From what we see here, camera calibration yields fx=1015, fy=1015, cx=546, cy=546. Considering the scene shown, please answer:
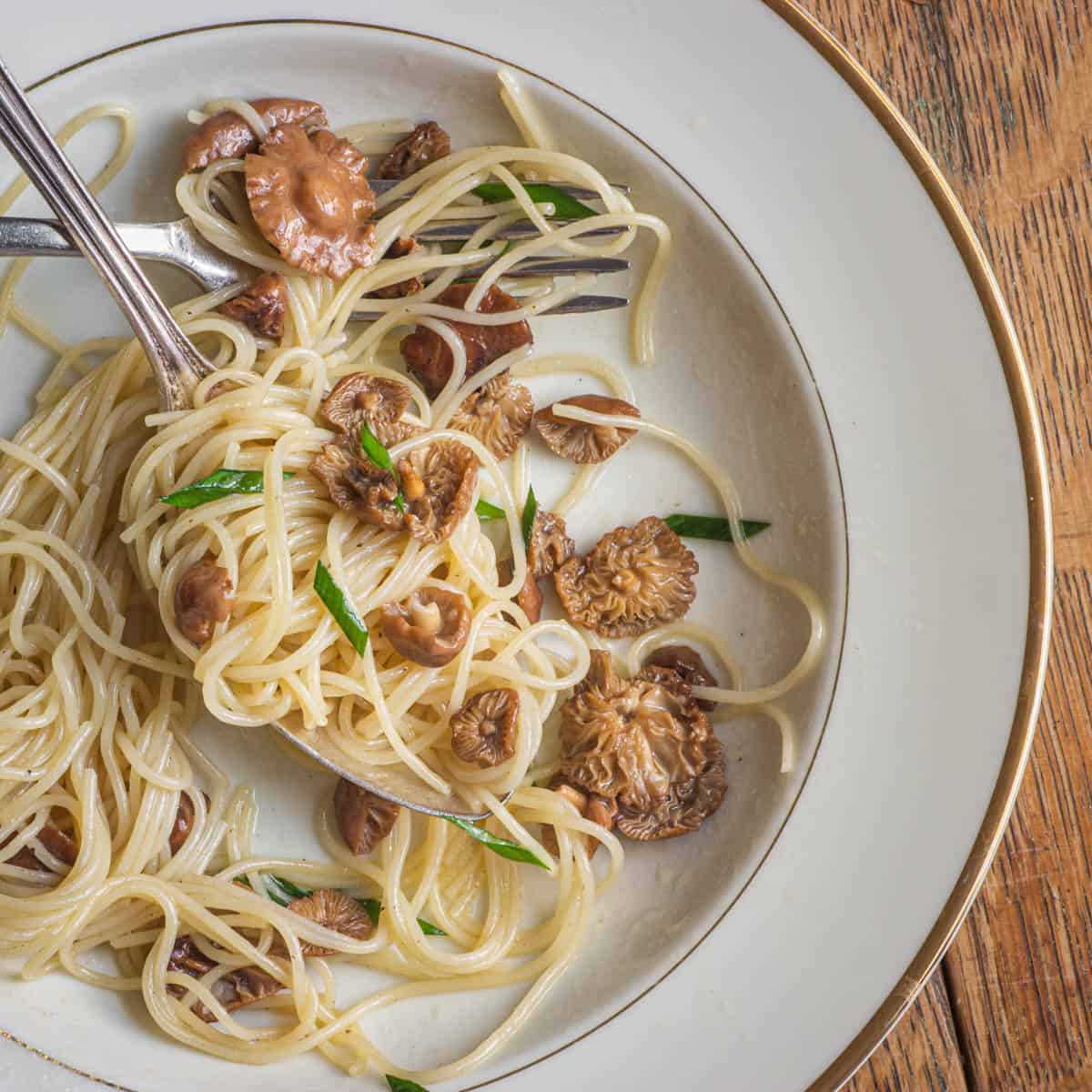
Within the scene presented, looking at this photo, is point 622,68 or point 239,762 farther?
point 239,762

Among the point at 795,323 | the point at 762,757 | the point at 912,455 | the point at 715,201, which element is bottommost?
the point at 762,757

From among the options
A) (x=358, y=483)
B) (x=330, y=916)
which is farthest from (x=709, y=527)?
(x=330, y=916)

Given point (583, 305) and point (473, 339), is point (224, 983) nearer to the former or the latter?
point (473, 339)

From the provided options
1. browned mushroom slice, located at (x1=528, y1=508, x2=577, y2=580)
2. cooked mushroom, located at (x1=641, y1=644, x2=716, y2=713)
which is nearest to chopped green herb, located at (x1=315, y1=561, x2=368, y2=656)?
browned mushroom slice, located at (x1=528, y1=508, x2=577, y2=580)

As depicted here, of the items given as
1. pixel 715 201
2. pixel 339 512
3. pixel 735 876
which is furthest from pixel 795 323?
pixel 735 876

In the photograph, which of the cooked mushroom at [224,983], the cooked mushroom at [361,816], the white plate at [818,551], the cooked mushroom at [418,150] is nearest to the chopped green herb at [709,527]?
the white plate at [818,551]

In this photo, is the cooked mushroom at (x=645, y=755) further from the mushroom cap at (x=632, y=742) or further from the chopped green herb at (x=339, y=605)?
the chopped green herb at (x=339, y=605)

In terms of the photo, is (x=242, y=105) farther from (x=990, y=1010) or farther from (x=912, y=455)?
(x=990, y=1010)

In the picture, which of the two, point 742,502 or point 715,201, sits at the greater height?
point 715,201
